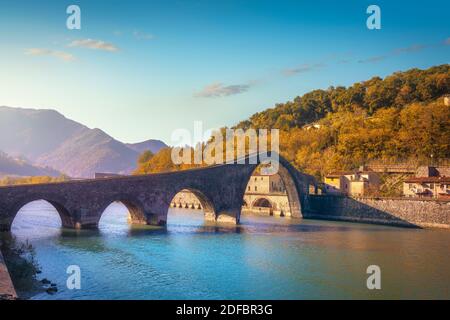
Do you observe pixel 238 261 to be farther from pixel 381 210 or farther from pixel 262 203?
pixel 262 203

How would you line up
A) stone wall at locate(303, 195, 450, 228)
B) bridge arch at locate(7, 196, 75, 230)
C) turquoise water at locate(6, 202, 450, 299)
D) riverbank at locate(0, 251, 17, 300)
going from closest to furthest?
1. riverbank at locate(0, 251, 17, 300)
2. turquoise water at locate(6, 202, 450, 299)
3. bridge arch at locate(7, 196, 75, 230)
4. stone wall at locate(303, 195, 450, 228)

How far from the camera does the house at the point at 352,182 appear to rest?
50844mm

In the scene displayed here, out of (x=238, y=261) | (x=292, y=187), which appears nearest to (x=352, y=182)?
(x=292, y=187)

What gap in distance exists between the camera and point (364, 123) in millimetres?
66125

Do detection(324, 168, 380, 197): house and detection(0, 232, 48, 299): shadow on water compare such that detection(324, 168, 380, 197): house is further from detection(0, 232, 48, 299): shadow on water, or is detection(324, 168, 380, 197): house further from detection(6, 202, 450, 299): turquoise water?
detection(0, 232, 48, 299): shadow on water

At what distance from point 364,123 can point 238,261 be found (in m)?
47.8

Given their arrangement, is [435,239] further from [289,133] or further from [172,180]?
[289,133]

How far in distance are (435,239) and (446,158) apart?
26.1 meters

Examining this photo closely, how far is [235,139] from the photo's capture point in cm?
8031

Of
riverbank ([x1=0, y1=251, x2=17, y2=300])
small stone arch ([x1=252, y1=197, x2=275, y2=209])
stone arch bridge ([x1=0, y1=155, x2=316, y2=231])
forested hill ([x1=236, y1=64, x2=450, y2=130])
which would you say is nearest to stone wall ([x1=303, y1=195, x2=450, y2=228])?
stone arch bridge ([x1=0, y1=155, x2=316, y2=231])

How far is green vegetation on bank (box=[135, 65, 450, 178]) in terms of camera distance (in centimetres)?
5780

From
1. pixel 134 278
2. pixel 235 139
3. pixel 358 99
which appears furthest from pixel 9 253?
pixel 358 99

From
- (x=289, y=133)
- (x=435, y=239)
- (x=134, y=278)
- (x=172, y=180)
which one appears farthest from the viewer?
(x=289, y=133)
